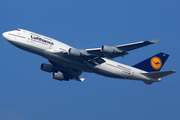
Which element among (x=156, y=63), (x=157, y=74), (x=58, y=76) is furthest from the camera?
(x=58, y=76)

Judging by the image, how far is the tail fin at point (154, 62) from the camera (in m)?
43.3

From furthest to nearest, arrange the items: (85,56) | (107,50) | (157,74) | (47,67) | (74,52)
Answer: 1. (47,67)
2. (157,74)
3. (85,56)
4. (74,52)
5. (107,50)

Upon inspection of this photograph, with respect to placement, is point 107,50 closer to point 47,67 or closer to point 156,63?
point 47,67

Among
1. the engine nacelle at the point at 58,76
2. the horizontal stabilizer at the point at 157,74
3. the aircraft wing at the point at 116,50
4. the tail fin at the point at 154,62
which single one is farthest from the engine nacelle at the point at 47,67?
the horizontal stabilizer at the point at 157,74

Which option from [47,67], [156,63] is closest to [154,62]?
[156,63]

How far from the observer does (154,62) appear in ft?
144

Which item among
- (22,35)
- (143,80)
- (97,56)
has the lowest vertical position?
(143,80)

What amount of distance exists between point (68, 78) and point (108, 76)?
9.58 meters

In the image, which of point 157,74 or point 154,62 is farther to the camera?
point 154,62

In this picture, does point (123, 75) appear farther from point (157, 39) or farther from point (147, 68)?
point (157, 39)

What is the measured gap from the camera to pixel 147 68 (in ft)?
142

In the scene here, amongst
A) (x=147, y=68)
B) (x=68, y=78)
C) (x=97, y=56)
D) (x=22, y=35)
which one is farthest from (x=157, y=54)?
(x=22, y=35)

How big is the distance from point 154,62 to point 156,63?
1.30 ft

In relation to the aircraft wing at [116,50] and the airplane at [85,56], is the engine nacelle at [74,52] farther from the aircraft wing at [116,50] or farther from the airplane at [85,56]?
the aircraft wing at [116,50]
